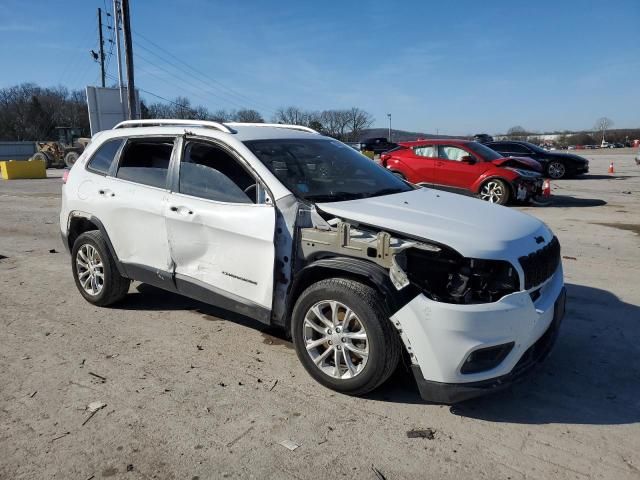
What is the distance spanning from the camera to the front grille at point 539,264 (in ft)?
10.1

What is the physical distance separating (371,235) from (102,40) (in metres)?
48.2

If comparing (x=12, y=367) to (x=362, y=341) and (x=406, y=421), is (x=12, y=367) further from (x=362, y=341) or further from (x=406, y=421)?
(x=406, y=421)

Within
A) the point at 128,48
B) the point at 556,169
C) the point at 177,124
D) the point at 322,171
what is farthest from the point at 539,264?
the point at 128,48

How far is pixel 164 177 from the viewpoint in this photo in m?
4.34

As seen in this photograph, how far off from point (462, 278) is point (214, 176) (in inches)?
84.0

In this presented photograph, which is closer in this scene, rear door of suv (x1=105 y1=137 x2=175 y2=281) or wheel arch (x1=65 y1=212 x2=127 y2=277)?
rear door of suv (x1=105 y1=137 x2=175 y2=281)

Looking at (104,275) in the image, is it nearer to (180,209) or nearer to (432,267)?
(180,209)

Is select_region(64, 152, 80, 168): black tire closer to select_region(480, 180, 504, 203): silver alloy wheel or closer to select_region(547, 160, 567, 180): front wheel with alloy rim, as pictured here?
select_region(547, 160, 567, 180): front wheel with alloy rim

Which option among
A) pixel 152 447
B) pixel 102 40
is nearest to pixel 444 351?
pixel 152 447

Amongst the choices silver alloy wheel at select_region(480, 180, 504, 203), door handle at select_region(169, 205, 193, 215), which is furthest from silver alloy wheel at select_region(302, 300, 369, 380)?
silver alloy wheel at select_region(480, 180, 504, 203)

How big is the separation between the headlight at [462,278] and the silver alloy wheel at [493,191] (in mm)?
9546

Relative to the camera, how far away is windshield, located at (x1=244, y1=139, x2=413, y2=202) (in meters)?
3.82

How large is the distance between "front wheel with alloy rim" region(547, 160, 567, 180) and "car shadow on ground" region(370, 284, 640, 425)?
1643 cm

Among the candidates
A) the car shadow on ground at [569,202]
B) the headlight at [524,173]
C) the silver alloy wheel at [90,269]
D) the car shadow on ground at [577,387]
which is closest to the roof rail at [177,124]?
the silver alloy wheel at [90,269]
